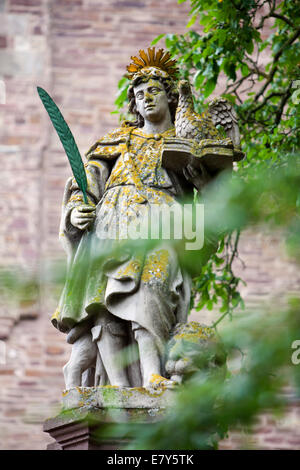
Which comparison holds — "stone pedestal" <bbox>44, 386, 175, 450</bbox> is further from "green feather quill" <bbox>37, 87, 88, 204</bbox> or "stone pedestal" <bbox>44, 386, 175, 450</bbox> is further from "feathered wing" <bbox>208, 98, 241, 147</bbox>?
"feathered wing" <bbox>208, 98, 241, 147</bbox>

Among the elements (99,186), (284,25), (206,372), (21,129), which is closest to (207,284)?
(284,25)

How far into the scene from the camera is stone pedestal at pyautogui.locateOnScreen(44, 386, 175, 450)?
3.09 meters

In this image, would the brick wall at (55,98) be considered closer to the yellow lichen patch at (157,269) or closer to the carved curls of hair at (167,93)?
the carved curls of hair at (167,93)

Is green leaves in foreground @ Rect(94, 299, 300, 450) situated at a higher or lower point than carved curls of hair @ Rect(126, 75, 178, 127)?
lower

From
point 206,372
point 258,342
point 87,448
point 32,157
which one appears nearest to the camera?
point 258,342

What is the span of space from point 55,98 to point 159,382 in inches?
218


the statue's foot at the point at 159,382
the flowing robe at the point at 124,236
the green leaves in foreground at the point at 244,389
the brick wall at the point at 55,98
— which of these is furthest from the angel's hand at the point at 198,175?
the brick wall at the point at 55,98

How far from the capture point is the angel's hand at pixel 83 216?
3.55 m

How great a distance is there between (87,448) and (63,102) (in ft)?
18.6

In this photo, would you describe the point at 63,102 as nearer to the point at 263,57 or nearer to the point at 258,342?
the point at 263,57

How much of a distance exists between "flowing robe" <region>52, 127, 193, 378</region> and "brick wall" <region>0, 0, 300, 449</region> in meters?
3.94

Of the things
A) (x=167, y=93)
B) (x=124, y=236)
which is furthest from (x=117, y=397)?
(x=167, y=93)

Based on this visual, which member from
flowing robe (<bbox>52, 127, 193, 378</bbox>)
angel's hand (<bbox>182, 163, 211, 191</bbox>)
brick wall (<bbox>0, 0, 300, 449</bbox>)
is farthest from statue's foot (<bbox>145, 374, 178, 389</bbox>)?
brick wall (<bbox>0, 0, 300, 449</bbox>)

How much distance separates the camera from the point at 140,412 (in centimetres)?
312
